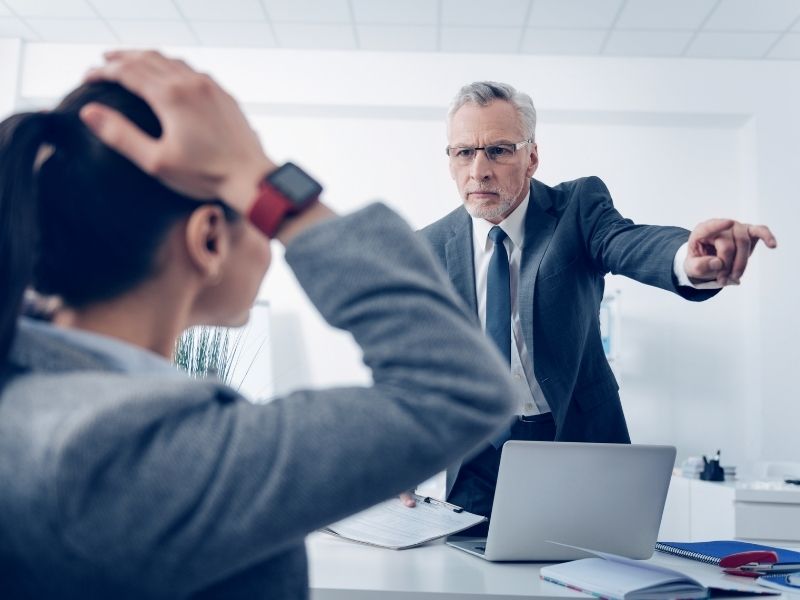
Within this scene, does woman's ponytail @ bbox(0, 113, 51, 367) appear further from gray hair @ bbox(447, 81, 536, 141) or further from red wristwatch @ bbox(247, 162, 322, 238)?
gray hair @ bbox(447, 81, 536, 141)

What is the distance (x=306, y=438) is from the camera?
0.48 meters

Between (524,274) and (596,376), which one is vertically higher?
(524,274)

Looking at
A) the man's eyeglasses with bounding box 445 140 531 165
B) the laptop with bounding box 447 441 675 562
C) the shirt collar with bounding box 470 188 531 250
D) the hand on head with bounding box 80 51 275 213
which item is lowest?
the laptop with bounding box 447 441 675 562

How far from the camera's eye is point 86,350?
545 millimetres

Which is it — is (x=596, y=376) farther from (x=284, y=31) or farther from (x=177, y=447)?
(x=284, y=31)

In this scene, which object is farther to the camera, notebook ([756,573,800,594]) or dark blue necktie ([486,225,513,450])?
dark blue necktie ([486,225,513,450])

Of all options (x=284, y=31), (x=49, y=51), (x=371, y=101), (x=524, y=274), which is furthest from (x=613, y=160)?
(x=49, y=51)

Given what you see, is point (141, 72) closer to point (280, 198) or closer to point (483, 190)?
point (280, 198)

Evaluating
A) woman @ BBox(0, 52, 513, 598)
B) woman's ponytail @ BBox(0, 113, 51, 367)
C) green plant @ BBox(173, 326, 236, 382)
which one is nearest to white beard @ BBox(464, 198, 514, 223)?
green plant @ BBox(173, 326, 236, 382)

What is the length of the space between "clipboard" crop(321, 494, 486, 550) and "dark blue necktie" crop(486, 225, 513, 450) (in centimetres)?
46

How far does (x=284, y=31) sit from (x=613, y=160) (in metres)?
2.07

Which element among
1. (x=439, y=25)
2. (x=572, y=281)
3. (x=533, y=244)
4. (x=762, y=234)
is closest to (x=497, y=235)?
(x=533, y=244)

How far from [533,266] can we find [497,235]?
129mm

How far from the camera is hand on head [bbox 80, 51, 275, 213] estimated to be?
0.53m
